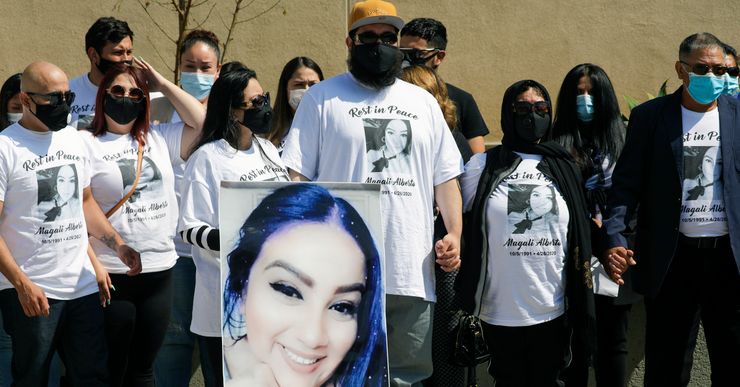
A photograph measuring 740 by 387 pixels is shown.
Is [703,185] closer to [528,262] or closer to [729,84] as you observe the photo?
[729,84]

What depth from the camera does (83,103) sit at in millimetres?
6359

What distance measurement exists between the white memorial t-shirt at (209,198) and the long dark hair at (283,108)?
1327mm

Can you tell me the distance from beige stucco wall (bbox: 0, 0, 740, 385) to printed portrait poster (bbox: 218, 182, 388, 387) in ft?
15.9

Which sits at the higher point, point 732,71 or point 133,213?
point 732,71

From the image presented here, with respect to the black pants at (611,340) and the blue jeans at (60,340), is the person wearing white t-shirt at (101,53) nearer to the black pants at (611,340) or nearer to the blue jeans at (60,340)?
the blue jeans at (60,340)

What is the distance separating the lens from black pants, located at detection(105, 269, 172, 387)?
18.9 ft

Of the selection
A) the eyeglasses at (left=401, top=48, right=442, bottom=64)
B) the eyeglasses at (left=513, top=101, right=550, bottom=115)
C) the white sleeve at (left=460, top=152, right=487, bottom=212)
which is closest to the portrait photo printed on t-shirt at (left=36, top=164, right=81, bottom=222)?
the white sleeve at (left=460, top=152, right=487, bottom=212)

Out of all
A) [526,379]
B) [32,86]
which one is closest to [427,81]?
[526,379]

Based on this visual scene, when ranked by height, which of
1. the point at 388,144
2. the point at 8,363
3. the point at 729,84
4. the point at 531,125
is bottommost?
the point at 8,363

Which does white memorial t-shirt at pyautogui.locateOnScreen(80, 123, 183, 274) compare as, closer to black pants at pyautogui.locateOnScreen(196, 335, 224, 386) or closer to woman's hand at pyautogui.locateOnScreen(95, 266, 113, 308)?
woman's hand at pyautogui.locateOnScreen(95, 266, 113, 308)

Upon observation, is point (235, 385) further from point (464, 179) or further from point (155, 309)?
point (464, 179)

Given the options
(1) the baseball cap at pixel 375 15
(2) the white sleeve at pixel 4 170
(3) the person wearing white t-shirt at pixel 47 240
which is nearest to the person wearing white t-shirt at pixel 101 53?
(3) the person wearing white t-shirt at pixel 47 240

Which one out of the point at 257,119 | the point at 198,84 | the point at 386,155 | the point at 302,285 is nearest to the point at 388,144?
the point at 386,155

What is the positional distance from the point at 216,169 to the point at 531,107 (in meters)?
1.71
